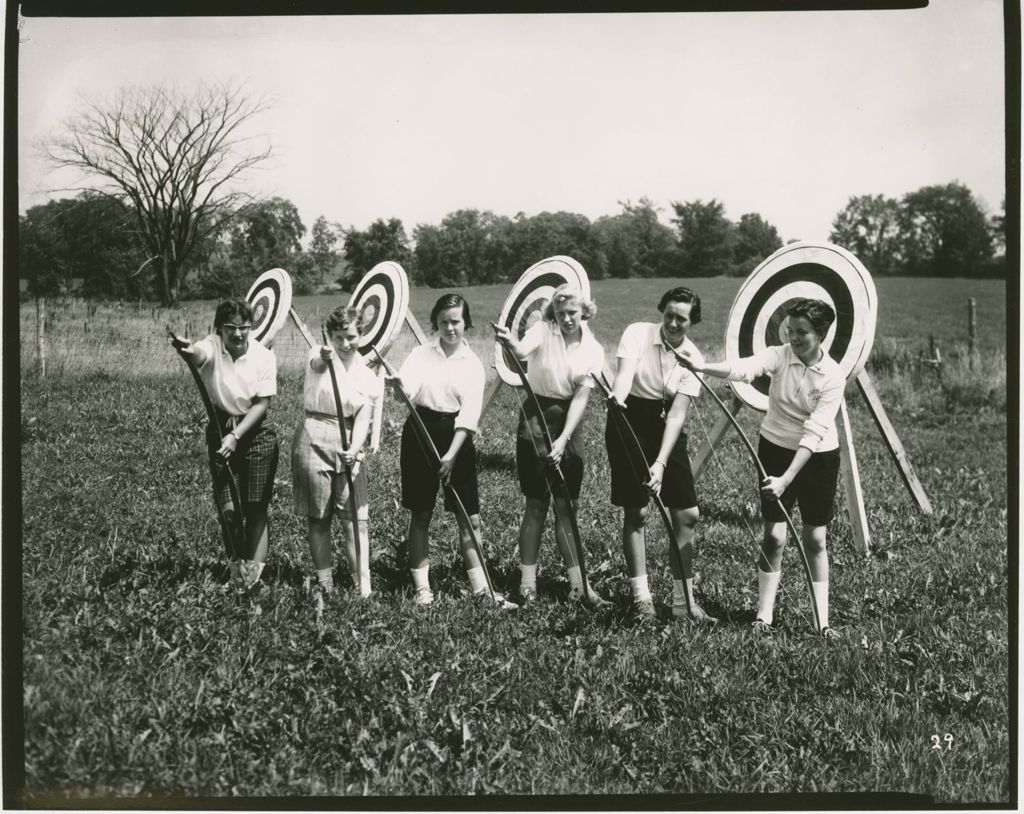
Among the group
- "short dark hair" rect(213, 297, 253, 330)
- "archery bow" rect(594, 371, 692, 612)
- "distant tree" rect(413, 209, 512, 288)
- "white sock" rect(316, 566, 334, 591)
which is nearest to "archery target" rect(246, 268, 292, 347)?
"short dark hair" rect(213, 297, 253, 330)

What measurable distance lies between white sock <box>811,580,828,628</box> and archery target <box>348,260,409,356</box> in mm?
3108

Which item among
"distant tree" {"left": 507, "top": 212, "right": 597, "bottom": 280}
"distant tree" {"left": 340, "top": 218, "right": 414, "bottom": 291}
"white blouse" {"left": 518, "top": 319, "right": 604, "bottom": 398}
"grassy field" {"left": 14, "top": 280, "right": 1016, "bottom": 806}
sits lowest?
"grassy field" {"left": 14, "top": 280, "right": 1016, "bottom": 806}

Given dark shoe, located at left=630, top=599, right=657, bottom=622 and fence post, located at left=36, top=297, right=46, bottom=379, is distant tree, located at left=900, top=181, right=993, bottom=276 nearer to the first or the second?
dark shoe, located at left=630, top=599, right=657, bottom=622

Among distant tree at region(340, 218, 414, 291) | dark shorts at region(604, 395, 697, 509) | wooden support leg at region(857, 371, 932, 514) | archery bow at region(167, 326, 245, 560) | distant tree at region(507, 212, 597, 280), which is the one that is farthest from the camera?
distant tree at region(507, 212, 597, 280)

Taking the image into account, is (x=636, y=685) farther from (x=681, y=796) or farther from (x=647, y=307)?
(x=647, y=307)

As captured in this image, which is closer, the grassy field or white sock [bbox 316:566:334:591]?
the grassy field

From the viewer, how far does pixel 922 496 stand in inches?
244

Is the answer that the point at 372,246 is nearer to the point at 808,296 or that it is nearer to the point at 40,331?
the point at 40,331

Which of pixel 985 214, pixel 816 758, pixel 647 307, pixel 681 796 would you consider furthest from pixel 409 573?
pixel 647 307

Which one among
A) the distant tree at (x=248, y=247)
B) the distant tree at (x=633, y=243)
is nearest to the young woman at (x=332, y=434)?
the distant tree at (x=248, y=247)

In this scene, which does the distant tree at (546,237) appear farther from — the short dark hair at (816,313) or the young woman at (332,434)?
the short dark hair at (816,313)

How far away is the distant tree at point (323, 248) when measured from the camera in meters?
8.82

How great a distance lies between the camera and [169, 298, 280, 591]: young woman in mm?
4188

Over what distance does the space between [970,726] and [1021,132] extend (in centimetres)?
270
